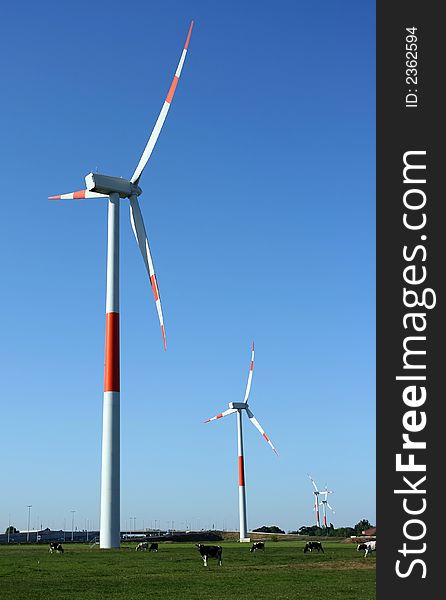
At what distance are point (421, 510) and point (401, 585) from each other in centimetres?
197

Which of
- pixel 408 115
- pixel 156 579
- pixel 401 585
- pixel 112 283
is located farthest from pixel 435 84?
pixel 112 283

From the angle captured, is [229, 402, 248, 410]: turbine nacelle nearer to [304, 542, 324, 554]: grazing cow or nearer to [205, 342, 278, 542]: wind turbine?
[205, 342, 278, 542]: wind turbine

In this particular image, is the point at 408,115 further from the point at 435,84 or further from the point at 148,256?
the point at 148,256

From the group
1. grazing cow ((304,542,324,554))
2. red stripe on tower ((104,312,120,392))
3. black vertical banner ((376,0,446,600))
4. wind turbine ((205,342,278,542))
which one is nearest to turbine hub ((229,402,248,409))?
A: wind turbine ((205,342,278,542))

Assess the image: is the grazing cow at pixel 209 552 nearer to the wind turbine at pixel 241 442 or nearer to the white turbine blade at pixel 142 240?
the white turbine blade at pixel 142 240

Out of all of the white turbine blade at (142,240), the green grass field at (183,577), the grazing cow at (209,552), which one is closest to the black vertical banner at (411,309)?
the green grass field at (183,577)

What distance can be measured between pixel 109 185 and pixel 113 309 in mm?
12203

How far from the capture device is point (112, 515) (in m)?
61.1

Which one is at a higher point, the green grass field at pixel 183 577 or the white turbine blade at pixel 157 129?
the white turbine blade at pixel 157 129

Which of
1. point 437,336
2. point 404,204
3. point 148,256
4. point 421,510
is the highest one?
point 148,256

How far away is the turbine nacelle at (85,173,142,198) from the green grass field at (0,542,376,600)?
28394 millimetres

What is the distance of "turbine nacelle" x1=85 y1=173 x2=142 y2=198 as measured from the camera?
6981 cm

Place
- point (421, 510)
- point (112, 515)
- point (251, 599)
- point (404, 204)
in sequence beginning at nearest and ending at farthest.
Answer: point (421, 510)
point (404, 204)
point (251, 599)
point (112, 515)

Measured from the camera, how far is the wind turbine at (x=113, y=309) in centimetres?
6116
